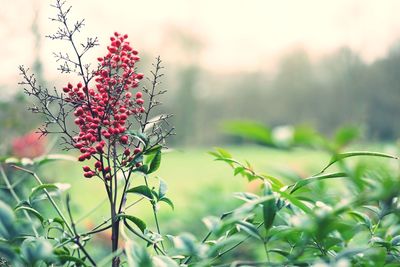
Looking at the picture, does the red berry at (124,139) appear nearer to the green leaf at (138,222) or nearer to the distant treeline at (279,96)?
the green leaf at (138,222)

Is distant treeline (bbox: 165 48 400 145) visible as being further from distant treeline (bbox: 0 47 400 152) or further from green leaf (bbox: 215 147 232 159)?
green leaf (bbox: 215 147 232 159)

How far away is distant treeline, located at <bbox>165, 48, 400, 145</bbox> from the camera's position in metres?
14.3

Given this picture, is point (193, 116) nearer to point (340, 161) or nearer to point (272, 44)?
point (272, 44)

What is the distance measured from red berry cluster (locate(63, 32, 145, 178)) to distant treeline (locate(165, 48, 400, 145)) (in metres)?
13.3

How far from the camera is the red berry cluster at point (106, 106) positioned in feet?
2.14

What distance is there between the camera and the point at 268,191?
561mm

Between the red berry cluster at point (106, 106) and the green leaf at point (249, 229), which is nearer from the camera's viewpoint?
the green leaf at point (249, 229)

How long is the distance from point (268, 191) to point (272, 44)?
1592 cm

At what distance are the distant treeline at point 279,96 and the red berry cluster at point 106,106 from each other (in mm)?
13330

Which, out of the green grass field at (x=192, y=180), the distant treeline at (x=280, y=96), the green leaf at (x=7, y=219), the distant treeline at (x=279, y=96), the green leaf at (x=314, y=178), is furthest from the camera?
the distant treeline at (x=279, y=96)

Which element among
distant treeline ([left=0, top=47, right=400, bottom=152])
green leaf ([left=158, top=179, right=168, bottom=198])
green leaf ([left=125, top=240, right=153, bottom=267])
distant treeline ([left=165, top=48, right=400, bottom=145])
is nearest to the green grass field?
green leaf ([left=158, top=179, right=168, bottom=198])

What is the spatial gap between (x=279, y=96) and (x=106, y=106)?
16.6 m

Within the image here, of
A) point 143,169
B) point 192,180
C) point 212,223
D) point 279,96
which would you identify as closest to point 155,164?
point 143,169

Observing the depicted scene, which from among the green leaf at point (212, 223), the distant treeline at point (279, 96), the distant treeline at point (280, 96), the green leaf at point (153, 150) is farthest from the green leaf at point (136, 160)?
the distant treeline at point (279, 96)
